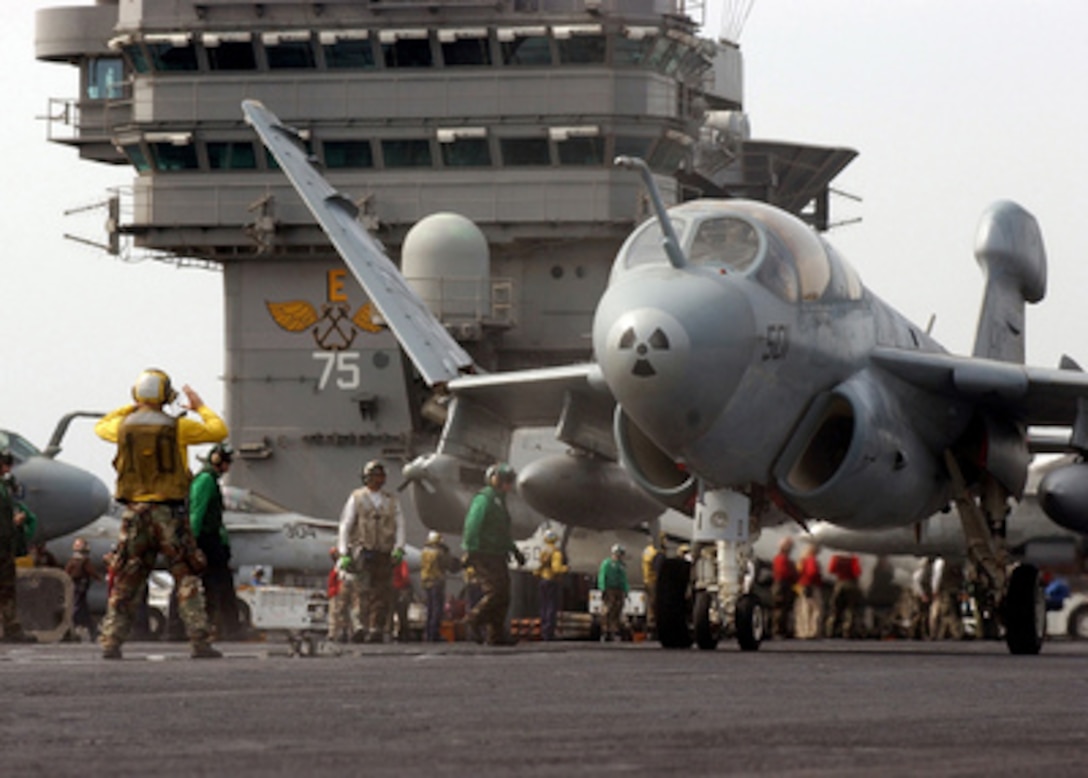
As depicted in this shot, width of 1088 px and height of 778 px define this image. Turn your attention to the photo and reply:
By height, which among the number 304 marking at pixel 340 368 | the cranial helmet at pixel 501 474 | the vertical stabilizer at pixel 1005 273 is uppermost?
the number 304 marking at pixel 340 368

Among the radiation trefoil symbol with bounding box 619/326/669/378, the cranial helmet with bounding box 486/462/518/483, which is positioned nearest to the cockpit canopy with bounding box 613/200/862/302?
the radiation trefoil symbol with bounding box 619/326/669/378

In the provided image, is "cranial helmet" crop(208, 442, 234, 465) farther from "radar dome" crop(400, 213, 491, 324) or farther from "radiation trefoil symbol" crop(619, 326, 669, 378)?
"radar dome" crop(400, 213, 491, 324)

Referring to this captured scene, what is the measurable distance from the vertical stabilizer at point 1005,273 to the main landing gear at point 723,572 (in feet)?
22.4

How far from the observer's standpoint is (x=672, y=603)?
2028 cm

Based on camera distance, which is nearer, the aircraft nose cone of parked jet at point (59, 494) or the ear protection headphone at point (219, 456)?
the ear protection headphone at point (219, 456)

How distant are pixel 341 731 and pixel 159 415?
7.41 meters

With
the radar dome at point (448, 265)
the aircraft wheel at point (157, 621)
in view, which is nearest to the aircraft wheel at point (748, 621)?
the aircraft wheel at point (157, 621)

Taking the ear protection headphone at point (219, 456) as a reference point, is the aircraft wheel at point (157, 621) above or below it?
below

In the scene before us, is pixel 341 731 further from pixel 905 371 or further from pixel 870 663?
pixel 905 371

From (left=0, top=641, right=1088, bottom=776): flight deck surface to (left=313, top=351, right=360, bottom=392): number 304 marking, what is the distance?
38.9 m

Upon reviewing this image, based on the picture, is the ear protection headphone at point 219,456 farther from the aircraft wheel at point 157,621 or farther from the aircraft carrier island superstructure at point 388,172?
the aircraft carrier island superstructure at point 388,172

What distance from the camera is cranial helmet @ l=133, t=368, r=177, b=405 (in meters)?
15.8

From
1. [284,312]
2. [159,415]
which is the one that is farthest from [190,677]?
[284,312]

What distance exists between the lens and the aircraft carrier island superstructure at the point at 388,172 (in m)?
51.8
